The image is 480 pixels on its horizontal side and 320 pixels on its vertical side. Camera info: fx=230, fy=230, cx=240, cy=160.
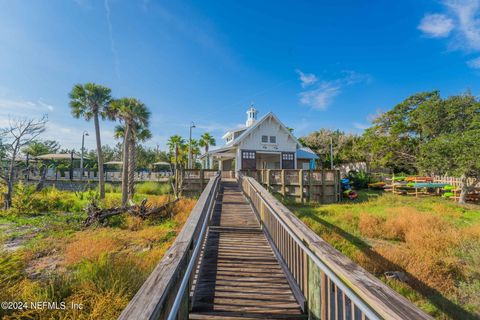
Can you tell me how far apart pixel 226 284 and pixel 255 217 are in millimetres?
4089

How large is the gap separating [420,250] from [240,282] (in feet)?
21.8

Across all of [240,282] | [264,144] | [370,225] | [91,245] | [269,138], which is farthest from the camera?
[269,138]

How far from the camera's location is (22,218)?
12750mm

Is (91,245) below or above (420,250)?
below

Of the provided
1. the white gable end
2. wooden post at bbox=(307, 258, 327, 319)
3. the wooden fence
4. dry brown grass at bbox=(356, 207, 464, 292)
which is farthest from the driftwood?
the white gable end

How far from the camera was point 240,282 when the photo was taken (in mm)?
3525

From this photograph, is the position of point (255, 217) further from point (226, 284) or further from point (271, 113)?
point (271, 113)

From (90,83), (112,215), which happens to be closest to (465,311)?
(112,215)

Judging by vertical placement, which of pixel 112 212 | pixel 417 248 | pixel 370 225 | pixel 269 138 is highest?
pixel 269 138

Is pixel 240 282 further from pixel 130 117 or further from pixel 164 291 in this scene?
pixel 130 117

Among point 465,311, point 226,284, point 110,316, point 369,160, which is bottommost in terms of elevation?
point 465,311

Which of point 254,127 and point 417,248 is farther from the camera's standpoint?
point 254,127

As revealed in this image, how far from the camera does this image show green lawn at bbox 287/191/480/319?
5102 mm

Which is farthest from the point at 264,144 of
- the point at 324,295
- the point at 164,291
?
the point at 164,291
